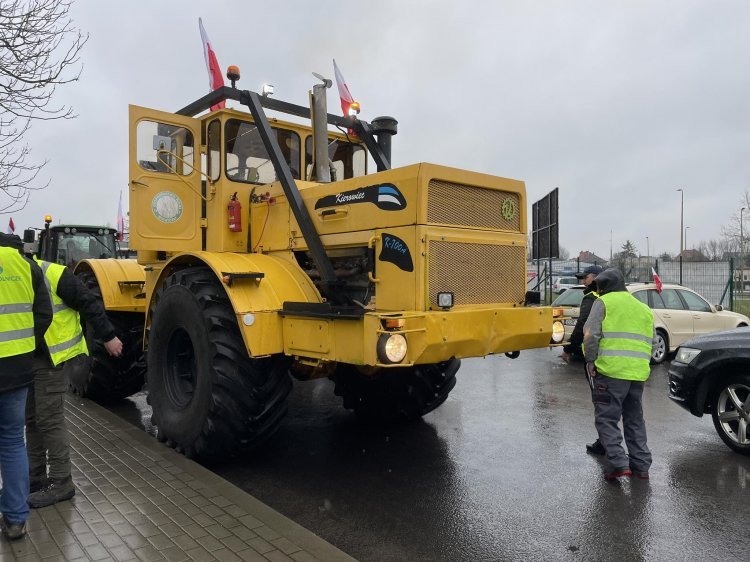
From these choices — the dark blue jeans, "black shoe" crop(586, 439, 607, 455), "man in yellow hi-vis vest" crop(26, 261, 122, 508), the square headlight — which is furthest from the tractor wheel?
the dark blue jeans

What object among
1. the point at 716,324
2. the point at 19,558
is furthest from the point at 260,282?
the point at 716,324

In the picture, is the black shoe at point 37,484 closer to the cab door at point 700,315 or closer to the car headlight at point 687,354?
the car headlight at point 687,354

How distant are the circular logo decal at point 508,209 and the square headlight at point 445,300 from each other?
1.07 metres

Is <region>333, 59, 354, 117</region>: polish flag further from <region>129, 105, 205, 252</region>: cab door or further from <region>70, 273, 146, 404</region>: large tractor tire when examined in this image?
<region>70, 273, 146, 404</region>: large tractor tire

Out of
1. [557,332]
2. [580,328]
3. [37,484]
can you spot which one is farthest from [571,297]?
[37,484]

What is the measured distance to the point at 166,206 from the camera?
5.85 meters

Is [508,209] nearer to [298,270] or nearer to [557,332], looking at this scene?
[557,332]

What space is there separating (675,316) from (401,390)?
A: 7169 millimetres

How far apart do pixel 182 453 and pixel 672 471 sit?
13.5 ft

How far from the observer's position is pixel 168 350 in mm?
5223

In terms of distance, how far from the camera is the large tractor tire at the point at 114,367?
6645 mm

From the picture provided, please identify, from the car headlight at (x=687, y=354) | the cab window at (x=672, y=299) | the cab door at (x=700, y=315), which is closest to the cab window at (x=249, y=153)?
the car headlight at (x=687, y=354)

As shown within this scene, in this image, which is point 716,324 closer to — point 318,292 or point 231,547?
point 318,292

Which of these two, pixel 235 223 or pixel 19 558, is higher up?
Result: pixel 235 223
